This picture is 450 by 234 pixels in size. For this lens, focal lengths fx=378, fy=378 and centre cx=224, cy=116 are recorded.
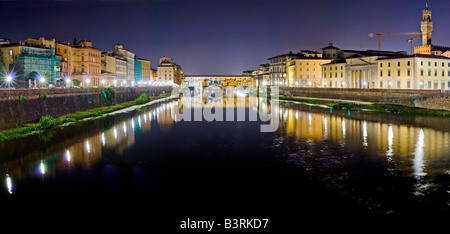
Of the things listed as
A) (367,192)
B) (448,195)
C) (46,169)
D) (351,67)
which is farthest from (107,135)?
(351,67)

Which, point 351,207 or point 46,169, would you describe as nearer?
point 351,207

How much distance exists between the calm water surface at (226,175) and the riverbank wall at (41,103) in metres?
2.88

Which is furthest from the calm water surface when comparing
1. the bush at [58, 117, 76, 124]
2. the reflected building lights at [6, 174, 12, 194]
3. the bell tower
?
the bell tower

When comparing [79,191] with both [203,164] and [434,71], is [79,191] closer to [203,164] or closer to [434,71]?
[203,164]

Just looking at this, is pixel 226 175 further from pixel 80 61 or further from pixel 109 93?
pixel 80 61

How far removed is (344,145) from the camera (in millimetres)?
20344

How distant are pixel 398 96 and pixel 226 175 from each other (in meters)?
32.6

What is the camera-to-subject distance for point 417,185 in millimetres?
12516

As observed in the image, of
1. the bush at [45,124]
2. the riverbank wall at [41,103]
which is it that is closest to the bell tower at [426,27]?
the riverbank wall at [41,103]

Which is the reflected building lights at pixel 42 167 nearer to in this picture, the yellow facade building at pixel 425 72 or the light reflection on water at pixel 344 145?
the light reflection on water at pixel 344 145

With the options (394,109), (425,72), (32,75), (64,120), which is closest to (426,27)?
(425,72)

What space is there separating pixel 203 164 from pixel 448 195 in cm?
910

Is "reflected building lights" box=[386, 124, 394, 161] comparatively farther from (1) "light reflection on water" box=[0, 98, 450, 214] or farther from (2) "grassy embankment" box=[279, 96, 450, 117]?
(2) "grassy embankment" box=[279, 96, 450, 117]

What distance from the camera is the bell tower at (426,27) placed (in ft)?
283
